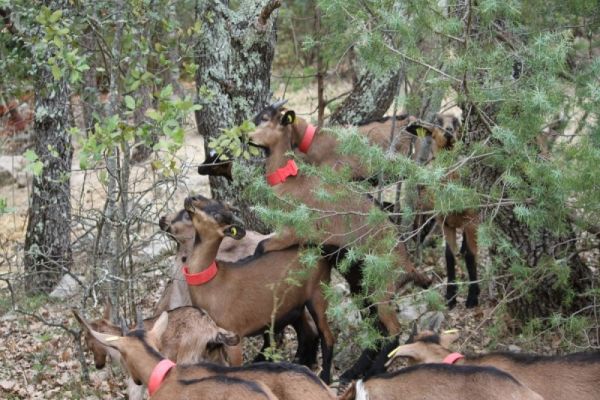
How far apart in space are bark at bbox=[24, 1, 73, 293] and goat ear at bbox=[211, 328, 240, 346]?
3.00m

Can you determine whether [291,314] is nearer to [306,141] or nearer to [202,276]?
[202,276]

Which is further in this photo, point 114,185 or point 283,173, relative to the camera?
point 283,173

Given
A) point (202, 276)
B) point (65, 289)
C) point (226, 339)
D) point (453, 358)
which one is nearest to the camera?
point (453, 358)

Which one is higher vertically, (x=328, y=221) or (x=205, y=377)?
(x=328, y=221)

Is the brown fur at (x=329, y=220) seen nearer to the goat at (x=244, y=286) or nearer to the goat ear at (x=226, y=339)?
the goat at (x=244, y=286)

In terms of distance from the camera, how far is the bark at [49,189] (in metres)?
9.76

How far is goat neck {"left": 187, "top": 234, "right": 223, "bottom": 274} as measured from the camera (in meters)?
7.74

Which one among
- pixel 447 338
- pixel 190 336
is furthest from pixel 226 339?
pixel 447 338

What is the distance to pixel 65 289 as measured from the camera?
32.7 ft

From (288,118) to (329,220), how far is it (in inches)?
58.9

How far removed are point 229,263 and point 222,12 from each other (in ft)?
7.75

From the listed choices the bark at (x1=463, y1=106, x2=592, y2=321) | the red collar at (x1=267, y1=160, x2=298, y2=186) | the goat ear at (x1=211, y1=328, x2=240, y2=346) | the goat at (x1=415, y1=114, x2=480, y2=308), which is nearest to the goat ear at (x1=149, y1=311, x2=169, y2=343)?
the goat ear at (x1=211, y1=328, x2=240, y2=346)

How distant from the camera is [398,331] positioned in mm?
7645

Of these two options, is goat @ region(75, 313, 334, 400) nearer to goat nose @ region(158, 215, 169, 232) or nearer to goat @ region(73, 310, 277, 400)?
goat @ region(73, 310, 277, 400)
